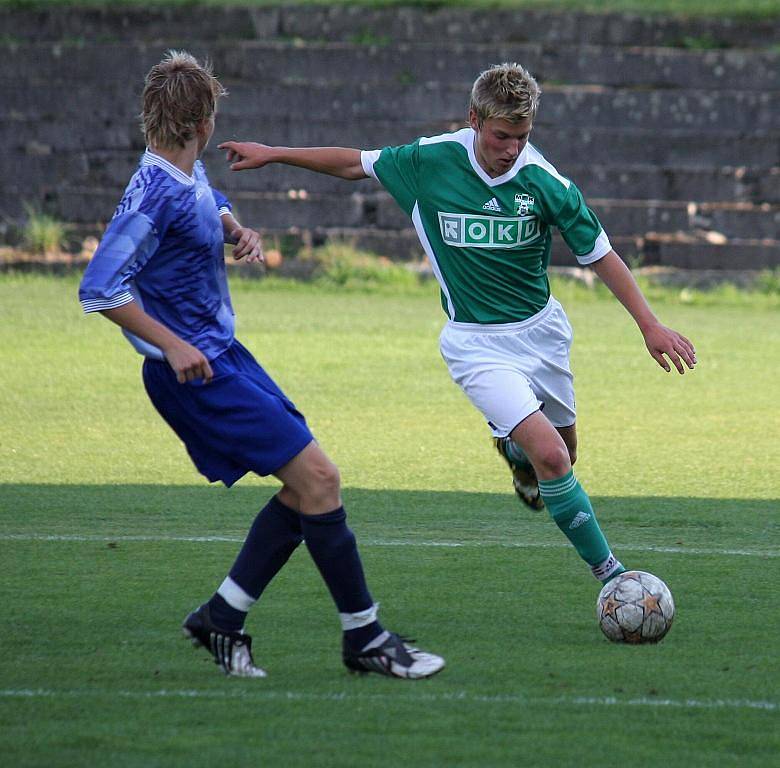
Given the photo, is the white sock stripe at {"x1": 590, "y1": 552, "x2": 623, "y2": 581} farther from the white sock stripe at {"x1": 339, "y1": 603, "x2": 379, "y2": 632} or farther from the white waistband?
the white sock stripe at {"x1": 339, "y1": 603, "x2": 379, "y2": 632}

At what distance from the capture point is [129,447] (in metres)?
10.5

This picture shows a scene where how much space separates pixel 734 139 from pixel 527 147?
1809cm

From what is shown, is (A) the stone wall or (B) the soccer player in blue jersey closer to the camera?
(B) the soccer player in blue jersey

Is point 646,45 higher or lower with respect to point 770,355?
higher

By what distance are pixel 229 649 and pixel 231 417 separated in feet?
2.38

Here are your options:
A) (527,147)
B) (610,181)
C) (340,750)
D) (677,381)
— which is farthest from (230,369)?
(610,181)

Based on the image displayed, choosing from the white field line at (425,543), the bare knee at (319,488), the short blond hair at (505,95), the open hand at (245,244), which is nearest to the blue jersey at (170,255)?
the open hand at (245,244)

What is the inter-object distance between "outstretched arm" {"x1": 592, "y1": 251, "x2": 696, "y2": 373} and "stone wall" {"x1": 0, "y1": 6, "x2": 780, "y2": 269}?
647 inches

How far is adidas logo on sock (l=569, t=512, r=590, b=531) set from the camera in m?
5.56

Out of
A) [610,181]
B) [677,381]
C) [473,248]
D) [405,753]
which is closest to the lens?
[405,753]

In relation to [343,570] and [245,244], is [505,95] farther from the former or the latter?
[343,570]

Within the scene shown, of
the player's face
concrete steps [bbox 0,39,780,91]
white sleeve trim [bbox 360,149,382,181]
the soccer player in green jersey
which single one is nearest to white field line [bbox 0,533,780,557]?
the soccer player in green jersey

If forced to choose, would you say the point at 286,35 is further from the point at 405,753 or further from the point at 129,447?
the point at 405,753

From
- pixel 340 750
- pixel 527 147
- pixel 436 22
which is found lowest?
pixel 340 750
